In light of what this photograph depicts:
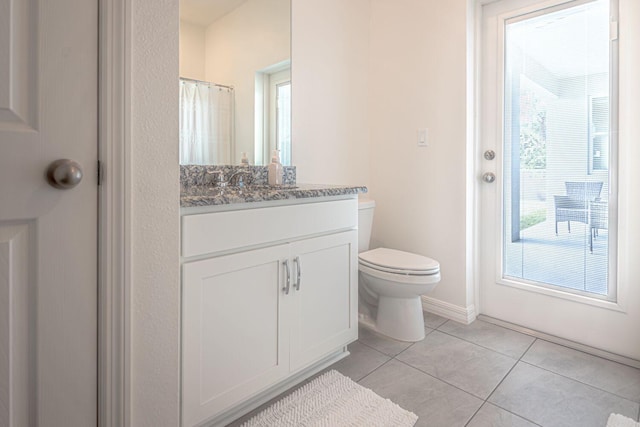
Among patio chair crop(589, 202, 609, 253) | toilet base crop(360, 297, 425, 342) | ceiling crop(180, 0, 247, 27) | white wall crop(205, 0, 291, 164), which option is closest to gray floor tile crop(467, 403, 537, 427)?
toilet base crop(360, 297, 425, 342)

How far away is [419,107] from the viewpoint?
2.38 metres

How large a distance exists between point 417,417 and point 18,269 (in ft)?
4.49

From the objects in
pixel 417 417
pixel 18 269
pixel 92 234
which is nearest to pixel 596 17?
pixel 417 417

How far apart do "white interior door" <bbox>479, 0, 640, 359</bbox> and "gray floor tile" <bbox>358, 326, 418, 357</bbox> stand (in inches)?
27.2

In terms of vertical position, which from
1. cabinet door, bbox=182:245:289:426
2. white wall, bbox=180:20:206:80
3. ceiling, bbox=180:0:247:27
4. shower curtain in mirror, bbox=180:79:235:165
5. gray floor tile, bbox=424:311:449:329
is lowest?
gray floor tile, bbox=424:311:449:329

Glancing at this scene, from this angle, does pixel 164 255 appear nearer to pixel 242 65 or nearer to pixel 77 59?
pixel 77 59

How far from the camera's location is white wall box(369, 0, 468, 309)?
86.7 inches

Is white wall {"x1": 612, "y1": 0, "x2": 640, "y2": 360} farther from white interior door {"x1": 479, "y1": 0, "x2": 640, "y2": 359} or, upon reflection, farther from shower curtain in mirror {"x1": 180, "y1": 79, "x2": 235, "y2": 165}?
shower curtain in mirror {"x1": 180, "y1": 79, "x2": 235, "y2": 165}

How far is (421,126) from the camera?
2381 millimetres

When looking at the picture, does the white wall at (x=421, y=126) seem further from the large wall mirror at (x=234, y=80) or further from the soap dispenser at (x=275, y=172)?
the soap dispenser at (x=275, y=172)

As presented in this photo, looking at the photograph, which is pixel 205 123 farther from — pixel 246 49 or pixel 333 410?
pixel 333 410

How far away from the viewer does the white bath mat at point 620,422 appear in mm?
1300

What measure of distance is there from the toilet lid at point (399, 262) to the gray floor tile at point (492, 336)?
Answer: 47cm

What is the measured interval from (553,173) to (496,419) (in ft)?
4.39
